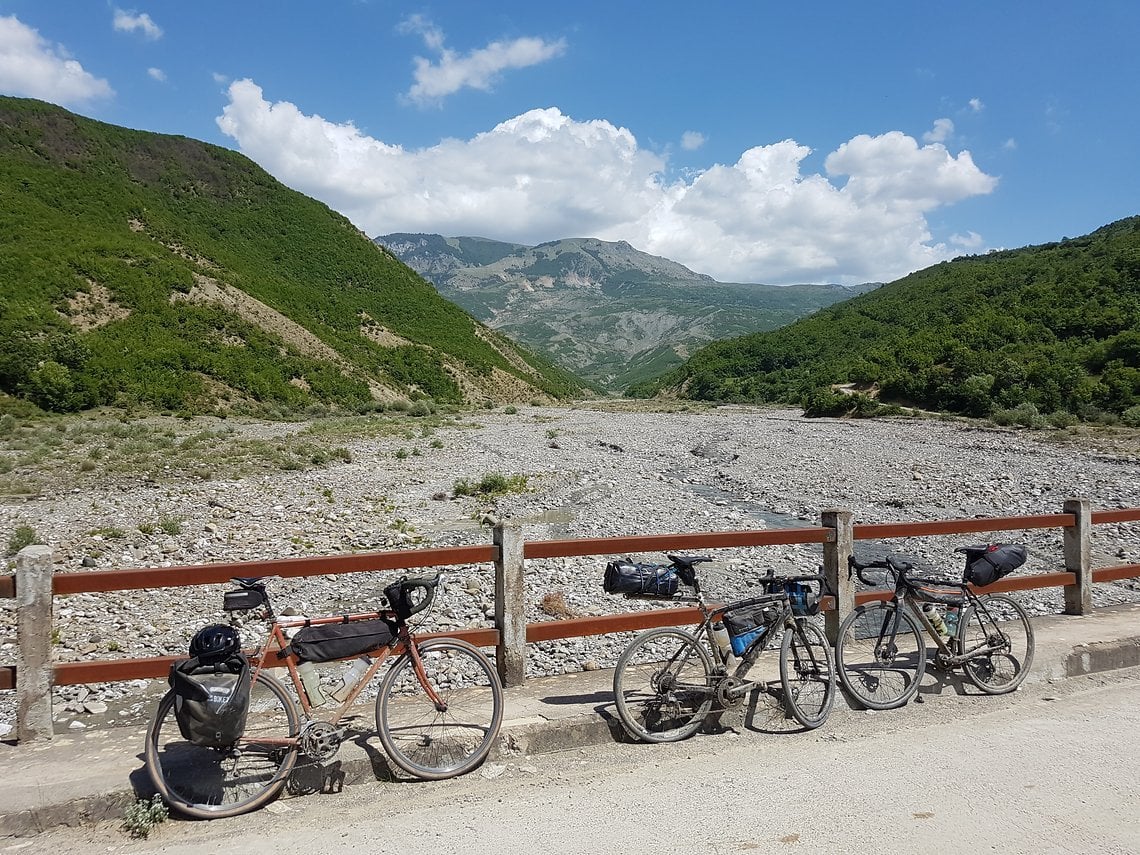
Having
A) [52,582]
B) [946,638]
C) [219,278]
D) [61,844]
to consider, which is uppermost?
[219,278]

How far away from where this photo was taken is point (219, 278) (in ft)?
225

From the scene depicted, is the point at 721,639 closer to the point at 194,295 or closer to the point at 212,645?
the point at 212,645

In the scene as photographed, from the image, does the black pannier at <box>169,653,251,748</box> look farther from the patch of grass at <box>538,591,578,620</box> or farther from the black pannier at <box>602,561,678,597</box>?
the patch of grass at <box>538,591,578,620</box>

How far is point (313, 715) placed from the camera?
4.79 m

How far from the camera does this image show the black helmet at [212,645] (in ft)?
14.2

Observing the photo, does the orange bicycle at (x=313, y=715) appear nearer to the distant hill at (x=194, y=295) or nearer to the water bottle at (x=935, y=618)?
the water bottle at (x=935, y=618)

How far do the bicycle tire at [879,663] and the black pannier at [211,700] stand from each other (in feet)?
14.6

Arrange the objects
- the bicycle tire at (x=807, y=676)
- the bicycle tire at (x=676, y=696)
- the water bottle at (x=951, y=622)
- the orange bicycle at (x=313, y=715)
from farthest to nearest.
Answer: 1. the water bottle at (x=951, y=622)
2. the bicycle tire at (x=807, y=676)
3. the bicycle tire at (x=676, y=696)
4. the orange bicycle at (x=313, y=715)

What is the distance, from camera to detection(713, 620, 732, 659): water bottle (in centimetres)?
559

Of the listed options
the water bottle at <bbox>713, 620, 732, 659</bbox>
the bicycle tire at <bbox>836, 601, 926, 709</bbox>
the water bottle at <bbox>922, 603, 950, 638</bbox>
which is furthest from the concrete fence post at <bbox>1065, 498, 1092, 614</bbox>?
the water bottle at <bbox>713, 620, 732, 659</bbox>

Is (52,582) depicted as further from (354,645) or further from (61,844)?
(354,645)

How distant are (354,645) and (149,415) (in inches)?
1823


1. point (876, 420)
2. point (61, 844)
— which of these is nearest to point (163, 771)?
point (61, 844)

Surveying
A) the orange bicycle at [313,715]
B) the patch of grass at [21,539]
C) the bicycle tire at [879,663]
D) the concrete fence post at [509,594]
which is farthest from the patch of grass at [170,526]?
the bicycle tire at [879,663]
